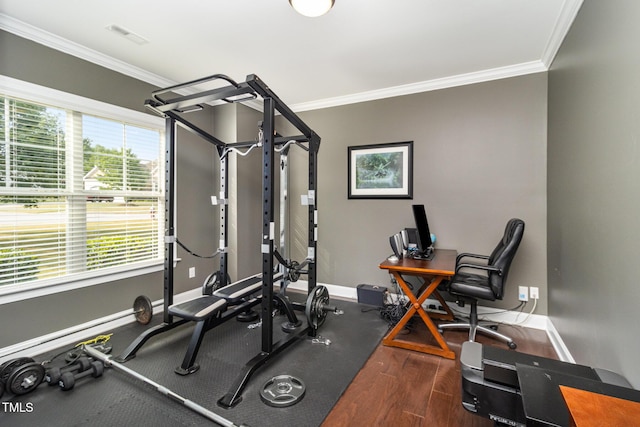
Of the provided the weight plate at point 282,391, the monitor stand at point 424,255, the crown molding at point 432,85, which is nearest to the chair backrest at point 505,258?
the monitor stand at point 424,255

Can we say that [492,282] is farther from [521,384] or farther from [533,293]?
[521,384]

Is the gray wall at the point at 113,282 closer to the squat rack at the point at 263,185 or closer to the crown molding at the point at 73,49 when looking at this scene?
the crown molding at the point at 73,49

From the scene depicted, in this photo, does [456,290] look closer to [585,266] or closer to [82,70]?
[585,266]

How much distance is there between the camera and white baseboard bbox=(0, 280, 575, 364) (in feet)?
7.26

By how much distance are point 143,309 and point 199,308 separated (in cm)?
106

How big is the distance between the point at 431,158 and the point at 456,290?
1.52m

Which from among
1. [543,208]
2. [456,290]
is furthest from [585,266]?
[543,208]

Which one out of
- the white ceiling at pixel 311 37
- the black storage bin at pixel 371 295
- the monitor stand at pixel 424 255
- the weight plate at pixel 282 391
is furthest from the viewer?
the black storage bin at pixel 371 295

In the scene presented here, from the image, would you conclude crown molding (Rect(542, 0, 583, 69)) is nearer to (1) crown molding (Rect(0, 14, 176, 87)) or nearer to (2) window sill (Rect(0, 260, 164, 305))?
(1) crown molding (Rect(0, 14, 176, 87))

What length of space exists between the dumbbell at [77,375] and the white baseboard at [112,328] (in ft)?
2.22

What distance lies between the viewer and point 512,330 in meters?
2.78

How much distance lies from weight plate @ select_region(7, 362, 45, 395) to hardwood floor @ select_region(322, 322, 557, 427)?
184 centimetres

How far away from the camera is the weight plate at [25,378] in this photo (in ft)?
5.74

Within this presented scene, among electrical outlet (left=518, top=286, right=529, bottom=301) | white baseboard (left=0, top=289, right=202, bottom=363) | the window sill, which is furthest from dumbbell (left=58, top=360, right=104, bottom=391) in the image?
electrical outlet (left=518, top=286, right=529, bottom=301)
